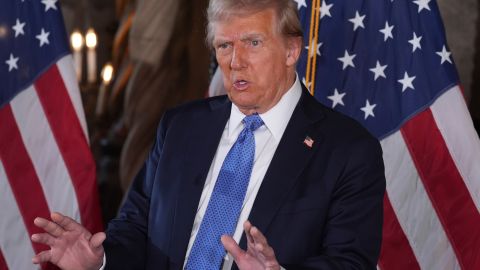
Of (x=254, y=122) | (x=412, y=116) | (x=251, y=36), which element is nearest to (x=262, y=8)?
(x=251, y=36)

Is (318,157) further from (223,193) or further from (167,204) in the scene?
(167,204)

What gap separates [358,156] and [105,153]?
4.20 m

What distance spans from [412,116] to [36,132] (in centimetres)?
149

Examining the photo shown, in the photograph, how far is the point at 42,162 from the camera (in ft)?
11.9

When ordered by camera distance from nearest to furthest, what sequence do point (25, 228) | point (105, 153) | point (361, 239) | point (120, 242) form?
point (361, 239)
point (120, 242)
point (25, 228)
point (105, 153)

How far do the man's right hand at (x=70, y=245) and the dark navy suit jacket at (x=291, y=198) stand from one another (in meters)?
0.14

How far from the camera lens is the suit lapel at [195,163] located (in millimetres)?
2521

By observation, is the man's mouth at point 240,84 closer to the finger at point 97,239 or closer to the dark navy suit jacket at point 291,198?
the dark navy suit jacket at point 291,198

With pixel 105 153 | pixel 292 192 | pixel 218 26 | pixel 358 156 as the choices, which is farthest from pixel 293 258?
pixel 105 153

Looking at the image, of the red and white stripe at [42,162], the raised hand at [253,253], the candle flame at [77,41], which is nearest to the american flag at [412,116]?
the red and white stripe at [42,162]

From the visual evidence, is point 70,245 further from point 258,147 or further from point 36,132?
point 36,132

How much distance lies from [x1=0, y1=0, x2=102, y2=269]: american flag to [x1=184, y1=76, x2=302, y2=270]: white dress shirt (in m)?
1.21

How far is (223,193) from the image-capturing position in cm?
249

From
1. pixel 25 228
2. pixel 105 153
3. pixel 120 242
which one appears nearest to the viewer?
pixel 120 242
